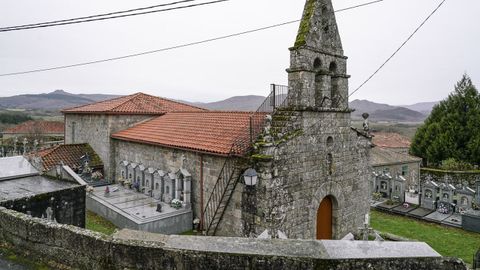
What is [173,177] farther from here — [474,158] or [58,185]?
[474,158]

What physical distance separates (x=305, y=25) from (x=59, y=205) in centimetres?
925

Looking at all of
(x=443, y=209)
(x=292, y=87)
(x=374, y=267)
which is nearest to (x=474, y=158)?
(x=443, y=209)

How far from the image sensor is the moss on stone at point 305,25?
10945 mm

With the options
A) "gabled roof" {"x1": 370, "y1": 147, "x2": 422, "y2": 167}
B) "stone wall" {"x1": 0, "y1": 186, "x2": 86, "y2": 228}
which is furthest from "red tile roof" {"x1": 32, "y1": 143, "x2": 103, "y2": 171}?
"gabled roof" {"x1": 370, "y1": 147, "x2": 422, "y2": 167}

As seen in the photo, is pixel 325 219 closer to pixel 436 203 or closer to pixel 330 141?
pixel 330 141

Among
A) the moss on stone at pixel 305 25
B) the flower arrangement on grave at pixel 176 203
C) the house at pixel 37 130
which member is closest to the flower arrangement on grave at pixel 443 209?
the moss on stone at pixel 305 25

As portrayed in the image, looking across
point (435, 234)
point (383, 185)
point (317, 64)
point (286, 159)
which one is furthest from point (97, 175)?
point (383, 185)

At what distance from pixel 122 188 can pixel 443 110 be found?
3482cm

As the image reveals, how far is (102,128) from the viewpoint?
18.7 m

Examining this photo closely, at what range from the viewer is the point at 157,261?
4.30m

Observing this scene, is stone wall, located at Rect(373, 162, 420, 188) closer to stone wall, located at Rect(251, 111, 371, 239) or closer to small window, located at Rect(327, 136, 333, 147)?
stone wall, located at Rect(251, 111, 371, 239)

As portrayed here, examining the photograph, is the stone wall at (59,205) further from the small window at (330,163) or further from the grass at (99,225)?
the small window at (330,163)

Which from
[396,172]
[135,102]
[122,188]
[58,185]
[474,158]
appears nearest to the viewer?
[58,185]

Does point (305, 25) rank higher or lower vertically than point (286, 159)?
higher
